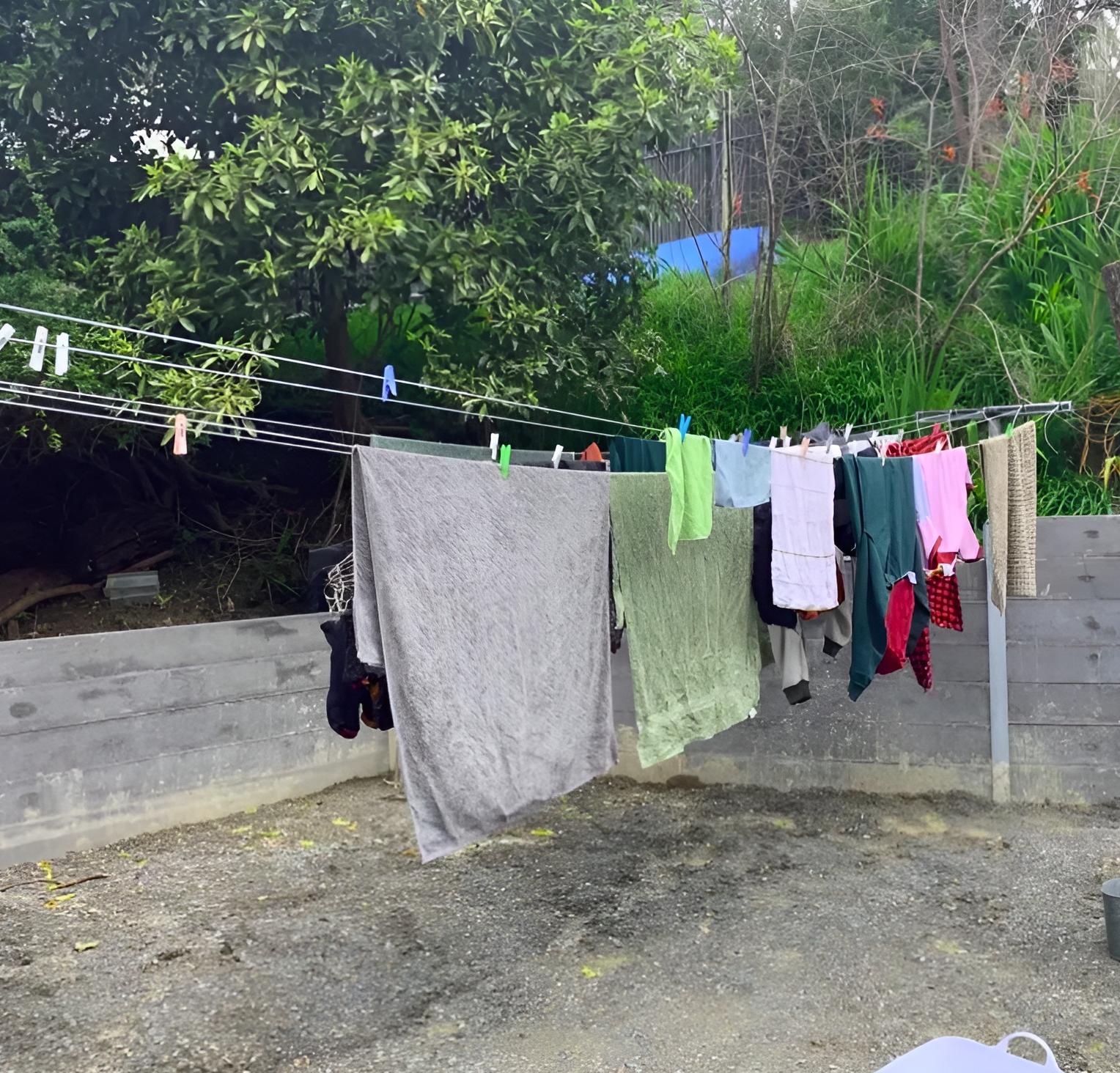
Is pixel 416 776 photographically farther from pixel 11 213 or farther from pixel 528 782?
pixel 11 213

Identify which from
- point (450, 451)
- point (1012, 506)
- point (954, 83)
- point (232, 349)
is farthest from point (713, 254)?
point (232, 349)

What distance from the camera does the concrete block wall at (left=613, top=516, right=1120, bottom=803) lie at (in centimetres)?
568

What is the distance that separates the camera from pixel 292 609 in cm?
677

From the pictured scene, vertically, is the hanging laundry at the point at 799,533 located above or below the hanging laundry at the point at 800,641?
above

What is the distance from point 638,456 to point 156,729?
9.72ft

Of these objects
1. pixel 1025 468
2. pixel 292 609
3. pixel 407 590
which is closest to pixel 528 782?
pixel 407 590

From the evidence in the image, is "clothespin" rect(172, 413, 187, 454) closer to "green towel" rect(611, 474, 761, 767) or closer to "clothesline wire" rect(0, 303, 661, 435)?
"clothesline wire" rect(0, 303, 661, 435)

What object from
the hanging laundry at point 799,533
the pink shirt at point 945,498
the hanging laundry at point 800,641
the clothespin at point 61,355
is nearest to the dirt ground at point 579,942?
the hanging laundry at point 800,641

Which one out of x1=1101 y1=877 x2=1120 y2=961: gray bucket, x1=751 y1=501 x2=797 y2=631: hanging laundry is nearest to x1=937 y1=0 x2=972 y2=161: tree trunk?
x1=751 y1=501 x2=797 y2=631: hanging laundry

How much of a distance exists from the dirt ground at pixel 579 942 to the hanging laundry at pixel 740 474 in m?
1.85

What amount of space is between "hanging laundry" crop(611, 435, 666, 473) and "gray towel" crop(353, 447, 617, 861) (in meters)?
0.54

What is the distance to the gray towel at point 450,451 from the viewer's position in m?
3.62

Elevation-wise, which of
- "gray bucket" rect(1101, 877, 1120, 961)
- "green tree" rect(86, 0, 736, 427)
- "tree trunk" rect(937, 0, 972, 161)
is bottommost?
"gray bucket" rect(1101, 877, 1120, 961)

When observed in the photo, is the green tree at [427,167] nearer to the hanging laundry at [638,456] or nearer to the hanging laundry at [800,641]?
the hanging laundry at [638,456]
